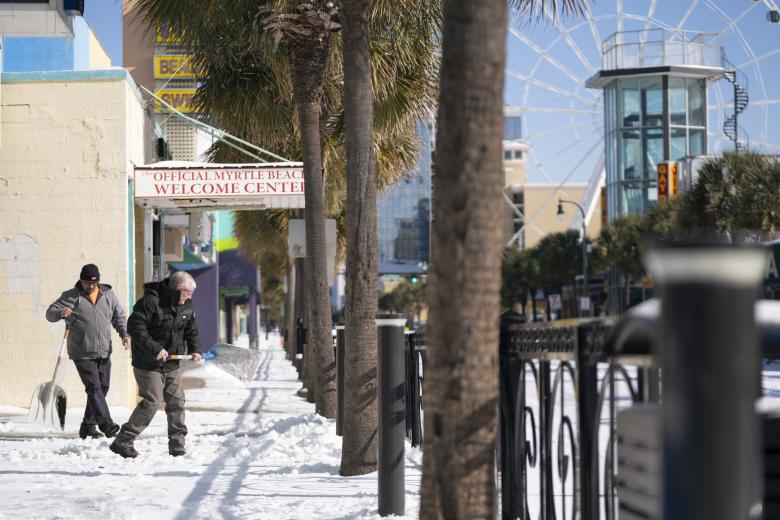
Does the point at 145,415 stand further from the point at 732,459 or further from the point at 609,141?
the point at 609,141

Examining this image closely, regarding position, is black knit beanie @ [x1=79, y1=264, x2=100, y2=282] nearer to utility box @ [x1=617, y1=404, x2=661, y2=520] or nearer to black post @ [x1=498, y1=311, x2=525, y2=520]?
black post @ [x1=498, y1=311, x2=525, y2=520]

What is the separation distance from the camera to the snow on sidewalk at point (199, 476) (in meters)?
7.49

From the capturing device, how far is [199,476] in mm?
9164

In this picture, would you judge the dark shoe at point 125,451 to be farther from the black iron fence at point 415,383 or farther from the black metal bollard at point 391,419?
the black metal bollard at point 391,419

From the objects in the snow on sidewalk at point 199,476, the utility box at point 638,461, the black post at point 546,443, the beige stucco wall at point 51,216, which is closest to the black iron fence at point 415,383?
the snow on sidewalk at point 199,476

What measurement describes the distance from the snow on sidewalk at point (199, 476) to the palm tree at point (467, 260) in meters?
2.97

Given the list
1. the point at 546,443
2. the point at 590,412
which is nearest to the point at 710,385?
the point at 590,412

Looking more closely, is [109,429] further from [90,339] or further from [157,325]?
[157,325]

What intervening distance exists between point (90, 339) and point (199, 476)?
350 cm

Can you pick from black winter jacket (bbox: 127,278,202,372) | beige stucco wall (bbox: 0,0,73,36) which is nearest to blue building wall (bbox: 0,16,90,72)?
beige stucco wall (bbox: 0,0,73,36)

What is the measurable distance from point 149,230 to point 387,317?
11800 mm

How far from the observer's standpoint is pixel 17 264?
16250 mm

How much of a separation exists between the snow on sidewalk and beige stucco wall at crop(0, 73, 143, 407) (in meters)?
2.31

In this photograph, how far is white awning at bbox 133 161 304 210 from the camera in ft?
54.5
